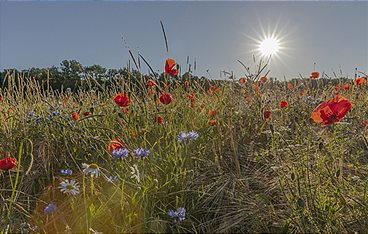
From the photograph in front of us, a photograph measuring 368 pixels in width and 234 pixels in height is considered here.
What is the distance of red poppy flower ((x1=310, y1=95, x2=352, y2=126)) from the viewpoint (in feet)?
3.98

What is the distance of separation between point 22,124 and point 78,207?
4.16 ft

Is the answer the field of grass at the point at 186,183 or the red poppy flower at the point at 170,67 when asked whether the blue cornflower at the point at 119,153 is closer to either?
the field of grass at the point at 186,183

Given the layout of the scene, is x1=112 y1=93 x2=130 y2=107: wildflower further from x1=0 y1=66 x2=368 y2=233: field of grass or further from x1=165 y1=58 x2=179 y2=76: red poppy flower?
x1=165 y1=58 x2=179 y2=76: red poppy flower

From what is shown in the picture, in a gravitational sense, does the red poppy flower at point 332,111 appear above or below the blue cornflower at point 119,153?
above

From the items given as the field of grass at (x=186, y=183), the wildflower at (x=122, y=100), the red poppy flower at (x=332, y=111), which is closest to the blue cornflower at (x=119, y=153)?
the field of grass at (x=186, y=183)

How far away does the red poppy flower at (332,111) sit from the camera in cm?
121

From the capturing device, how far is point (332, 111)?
4.05ft

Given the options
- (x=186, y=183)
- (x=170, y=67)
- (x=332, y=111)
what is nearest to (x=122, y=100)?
(x=170, y=67)

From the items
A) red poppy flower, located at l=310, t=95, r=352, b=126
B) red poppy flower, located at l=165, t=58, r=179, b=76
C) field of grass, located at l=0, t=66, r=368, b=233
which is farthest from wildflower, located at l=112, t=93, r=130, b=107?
red poppy flower, located at l=310, t=95, r=352, b=126

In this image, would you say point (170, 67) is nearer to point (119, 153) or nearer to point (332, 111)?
point (119, 153)

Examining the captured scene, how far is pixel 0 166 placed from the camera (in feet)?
3.99

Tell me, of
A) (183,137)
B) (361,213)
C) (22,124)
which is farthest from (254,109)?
(22,124)

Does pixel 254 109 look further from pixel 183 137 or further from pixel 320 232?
pixel 320 232

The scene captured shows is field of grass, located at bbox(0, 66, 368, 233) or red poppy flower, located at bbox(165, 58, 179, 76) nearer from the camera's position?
field of grass, located at bbox(0, 66, 368, 233)
